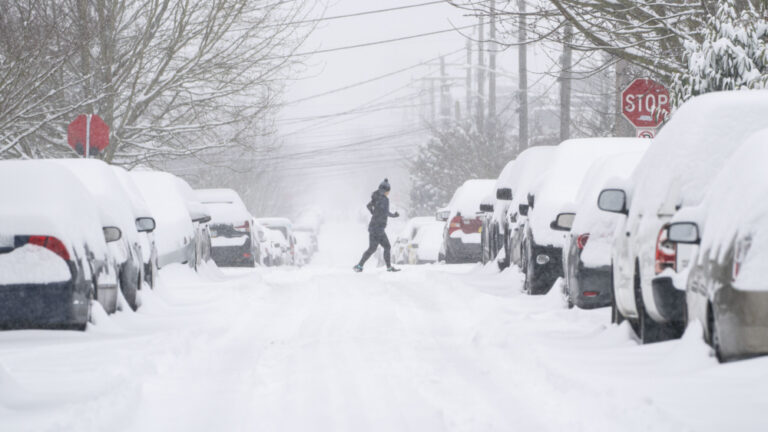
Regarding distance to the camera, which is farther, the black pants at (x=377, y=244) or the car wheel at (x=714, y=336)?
the black pants at (x=377, y=244)

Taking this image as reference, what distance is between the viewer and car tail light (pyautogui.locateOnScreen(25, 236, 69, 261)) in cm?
875

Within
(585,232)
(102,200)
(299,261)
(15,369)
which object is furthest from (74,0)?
(299,261)

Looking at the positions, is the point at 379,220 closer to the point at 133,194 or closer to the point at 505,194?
the point at 505,194

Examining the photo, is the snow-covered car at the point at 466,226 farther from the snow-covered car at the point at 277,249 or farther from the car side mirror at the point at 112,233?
the car side mirror at the point at 112,233

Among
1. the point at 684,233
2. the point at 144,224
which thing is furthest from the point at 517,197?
the point at 684,233

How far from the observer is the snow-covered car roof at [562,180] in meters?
13.2

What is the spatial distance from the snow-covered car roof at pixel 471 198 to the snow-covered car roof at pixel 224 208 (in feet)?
14.4

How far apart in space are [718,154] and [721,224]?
1.28 metres

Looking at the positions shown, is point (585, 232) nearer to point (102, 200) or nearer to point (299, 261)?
point (102, 200)

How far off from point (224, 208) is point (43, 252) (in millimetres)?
15846

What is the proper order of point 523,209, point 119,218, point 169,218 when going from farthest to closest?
point 169,218
point 523,209
point 119,218

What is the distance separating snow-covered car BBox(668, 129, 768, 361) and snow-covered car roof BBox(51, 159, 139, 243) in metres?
6.21

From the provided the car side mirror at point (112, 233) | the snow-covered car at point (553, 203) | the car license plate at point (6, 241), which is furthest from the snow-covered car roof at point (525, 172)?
the car license plate at point (6, 241)

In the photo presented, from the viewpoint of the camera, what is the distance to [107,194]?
11.6 metres
